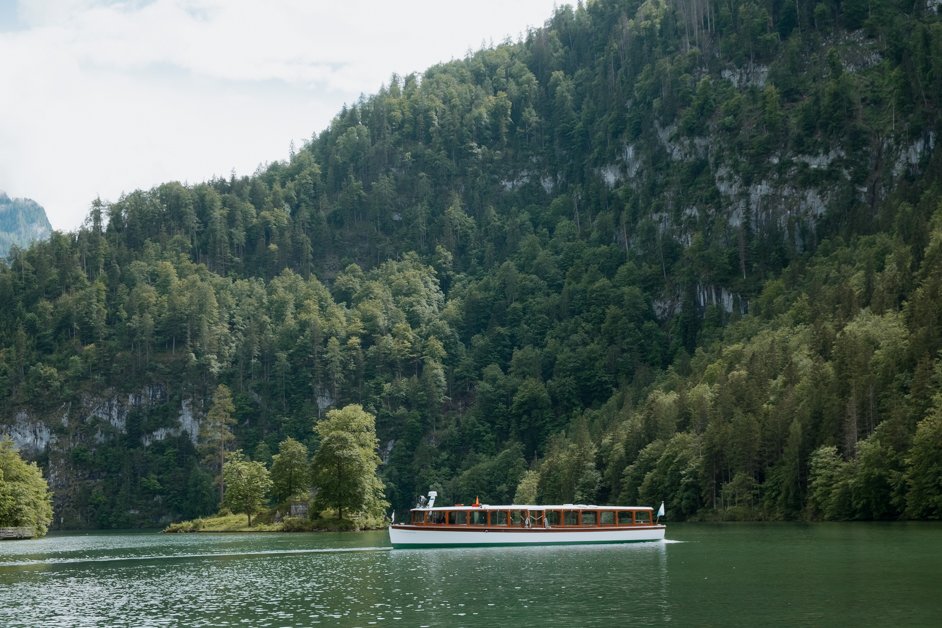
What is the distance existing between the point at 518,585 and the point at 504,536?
39985 mm

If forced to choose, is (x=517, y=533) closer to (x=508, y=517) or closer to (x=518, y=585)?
(x=508, y=517)

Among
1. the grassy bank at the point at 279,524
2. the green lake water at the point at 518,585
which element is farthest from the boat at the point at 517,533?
the grassy bank at the point at 279,524

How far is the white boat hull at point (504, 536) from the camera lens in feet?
339

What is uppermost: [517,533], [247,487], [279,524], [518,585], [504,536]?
[247,487]

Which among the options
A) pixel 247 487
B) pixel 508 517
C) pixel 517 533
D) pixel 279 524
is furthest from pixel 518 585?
pixel 247 487

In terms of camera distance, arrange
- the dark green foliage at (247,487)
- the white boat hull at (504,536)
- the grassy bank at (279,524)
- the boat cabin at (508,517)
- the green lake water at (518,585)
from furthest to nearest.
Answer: the dark green foliage at (247,487) < the grassy bank at (279,524) < the boat cabin at (508,517) < the white boat hull at (504,536) < the green lake water at (518,585)

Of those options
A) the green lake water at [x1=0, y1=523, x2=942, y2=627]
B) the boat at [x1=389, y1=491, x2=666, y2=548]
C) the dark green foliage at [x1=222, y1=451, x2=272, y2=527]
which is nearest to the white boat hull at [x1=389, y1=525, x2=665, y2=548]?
the boat at [x1=389, y1=491, x2=666, y2=548]

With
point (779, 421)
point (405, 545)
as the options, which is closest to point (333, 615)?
point (405, 545)

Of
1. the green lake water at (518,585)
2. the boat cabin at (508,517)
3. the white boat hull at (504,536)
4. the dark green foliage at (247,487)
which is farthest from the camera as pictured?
the dark green foliage at (247,487)

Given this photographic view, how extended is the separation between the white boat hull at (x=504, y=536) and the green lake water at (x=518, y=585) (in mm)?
2431

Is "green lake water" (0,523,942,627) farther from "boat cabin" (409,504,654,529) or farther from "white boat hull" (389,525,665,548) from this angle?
"boat cabin" (409,504,654,529)

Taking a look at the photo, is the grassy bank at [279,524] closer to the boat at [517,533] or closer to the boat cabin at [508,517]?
the boat cabin at [508,517]

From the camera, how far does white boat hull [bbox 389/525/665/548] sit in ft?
339

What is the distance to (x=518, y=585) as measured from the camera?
2525 inches
